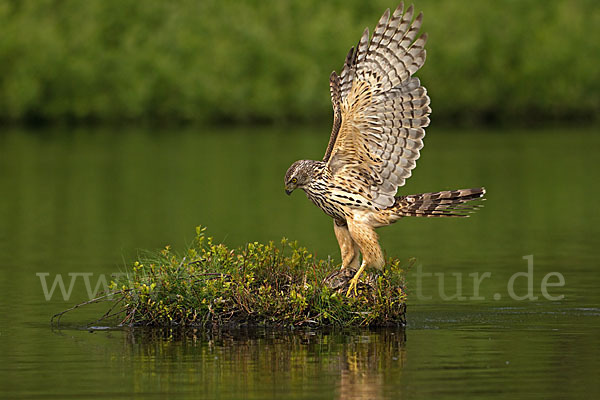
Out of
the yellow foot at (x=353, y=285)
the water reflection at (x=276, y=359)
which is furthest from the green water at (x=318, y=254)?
the yellow foot at (x=353, y=285)

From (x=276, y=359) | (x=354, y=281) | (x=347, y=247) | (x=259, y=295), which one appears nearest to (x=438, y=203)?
(x=347, y=247)

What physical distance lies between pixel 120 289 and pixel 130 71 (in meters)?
90.6

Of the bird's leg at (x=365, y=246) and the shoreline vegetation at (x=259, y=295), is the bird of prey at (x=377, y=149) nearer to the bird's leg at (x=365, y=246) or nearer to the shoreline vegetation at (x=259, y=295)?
the bird's leg at (x=365, y=246)

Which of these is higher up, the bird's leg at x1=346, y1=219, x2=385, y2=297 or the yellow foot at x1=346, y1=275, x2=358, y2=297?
the bird's leg at x1=346, y1=219, x2=385, y2=297

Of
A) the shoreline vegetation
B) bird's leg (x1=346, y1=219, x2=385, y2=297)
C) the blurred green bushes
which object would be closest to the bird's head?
bird's leg (x1=346, y1=219, x2=385, y2=297)

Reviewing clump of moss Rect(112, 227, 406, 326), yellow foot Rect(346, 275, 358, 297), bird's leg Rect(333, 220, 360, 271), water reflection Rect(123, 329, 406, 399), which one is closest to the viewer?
water reflection Rect(123, 329, 406, 399)

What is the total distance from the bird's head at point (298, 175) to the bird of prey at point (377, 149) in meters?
0.05

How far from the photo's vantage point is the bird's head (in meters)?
16.1

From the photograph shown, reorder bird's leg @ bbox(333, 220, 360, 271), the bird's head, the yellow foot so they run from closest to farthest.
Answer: the bird's head
the yellow foot
bird's leg @ bbox(333, 220, 360, 271)

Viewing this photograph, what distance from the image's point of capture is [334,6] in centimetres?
10981

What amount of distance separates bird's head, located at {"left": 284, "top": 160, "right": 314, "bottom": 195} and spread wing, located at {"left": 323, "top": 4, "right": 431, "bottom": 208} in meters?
0.41

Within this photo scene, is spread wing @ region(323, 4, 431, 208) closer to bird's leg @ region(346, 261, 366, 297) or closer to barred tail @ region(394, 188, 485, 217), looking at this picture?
barred tail @ region(394, 188, 485, 217)

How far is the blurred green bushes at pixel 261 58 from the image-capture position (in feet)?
318

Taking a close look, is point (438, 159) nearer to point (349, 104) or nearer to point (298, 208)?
point (298, 208)
